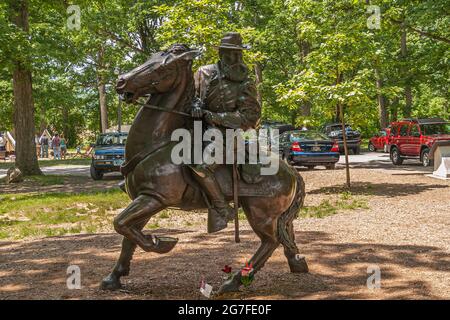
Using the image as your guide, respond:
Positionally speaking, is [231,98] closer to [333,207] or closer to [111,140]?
[333,207]

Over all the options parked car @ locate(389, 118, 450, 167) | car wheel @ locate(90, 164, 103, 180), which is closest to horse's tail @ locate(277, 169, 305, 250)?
car wheel @ locate(90, 164, 103, 180)

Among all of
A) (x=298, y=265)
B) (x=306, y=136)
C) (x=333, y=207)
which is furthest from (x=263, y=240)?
(x=306, y=136)

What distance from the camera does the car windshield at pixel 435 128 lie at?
77.9ft

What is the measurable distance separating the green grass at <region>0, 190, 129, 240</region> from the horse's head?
19.4 ft

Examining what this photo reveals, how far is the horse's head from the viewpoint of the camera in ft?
17.6

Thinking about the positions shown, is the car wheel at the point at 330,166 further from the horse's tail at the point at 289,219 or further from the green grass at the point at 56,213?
the horse's tail at the point at 289,219

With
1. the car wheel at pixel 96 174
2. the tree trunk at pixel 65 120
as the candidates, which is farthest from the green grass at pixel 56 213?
the tree trunk at pixel 65 120

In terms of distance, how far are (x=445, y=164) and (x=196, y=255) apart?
13582 millimetres

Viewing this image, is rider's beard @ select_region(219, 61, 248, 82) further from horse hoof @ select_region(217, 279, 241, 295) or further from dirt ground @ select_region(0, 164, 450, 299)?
dirt ground @ select_region(0, 164, 450, 299)

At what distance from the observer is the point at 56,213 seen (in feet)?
42.3

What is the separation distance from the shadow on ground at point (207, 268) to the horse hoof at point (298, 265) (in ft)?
0.23

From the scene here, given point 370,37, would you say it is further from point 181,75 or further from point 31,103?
point 31,103

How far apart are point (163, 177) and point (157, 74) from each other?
105 cm

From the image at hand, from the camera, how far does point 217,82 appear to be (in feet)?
19.4
